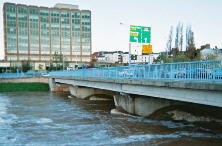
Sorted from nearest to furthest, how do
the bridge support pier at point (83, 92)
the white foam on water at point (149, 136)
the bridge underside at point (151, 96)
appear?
the bridge underside at point (151, 96), the white foam on water at point (149, 136), the bridge support pier at point (83, 92)

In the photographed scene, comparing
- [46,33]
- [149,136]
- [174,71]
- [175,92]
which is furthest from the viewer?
[46,33]

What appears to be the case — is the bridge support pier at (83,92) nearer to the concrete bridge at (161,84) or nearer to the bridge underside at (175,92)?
the concrete bridge at (161,84)

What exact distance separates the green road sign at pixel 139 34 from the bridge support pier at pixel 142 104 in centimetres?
536

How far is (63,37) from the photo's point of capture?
392 feet

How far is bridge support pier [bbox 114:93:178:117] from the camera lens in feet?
53.4

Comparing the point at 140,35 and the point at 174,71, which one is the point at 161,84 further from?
the point at 140,35

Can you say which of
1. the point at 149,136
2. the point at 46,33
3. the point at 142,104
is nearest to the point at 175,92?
the point at 149,136

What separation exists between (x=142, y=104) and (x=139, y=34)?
22.6 feet

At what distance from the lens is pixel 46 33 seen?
116250 mm

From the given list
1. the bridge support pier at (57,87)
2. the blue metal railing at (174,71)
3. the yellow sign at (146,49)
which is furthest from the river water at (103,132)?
the bridge support pier at (57,87)

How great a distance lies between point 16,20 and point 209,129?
10981cm

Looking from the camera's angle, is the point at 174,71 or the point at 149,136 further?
the point at 174,71

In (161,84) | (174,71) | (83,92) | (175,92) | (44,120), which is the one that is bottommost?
(44,120)

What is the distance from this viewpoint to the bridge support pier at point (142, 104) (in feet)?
53.4
